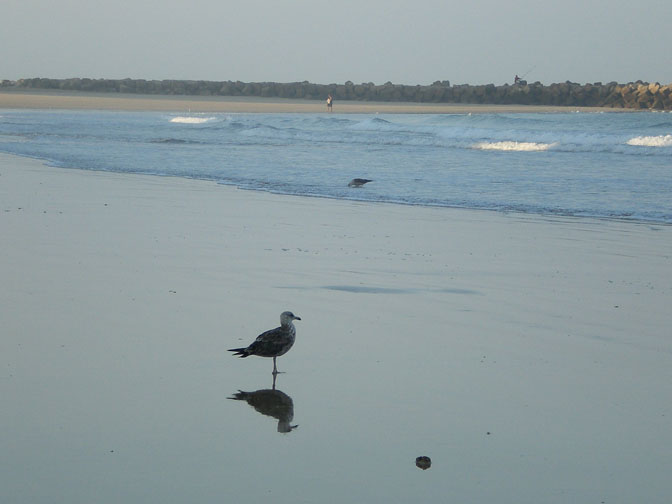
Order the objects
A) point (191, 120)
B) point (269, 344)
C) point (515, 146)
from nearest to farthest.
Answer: point (269, 344) < point (515, 146) < point (191, 120)

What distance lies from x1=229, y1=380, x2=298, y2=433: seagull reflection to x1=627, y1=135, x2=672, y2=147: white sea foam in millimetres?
24232

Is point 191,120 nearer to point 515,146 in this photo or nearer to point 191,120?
point 191,120

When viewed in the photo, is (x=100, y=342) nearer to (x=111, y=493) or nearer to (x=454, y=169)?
(x=111, y=493)

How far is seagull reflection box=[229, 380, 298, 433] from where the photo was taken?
14.6 ft

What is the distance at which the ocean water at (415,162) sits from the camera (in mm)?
14117

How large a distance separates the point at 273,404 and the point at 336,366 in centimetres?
62

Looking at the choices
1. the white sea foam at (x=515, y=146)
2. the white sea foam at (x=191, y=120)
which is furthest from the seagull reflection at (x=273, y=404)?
the white sea foam at (x=191, y=120)

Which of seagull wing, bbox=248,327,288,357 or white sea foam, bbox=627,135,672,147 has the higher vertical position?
seagull wing, bbox=248,327,288,357

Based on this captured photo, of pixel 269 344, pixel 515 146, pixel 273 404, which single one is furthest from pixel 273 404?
pixel 515 146

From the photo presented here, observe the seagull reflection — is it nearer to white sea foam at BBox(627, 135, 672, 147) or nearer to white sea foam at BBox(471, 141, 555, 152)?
white sea foam at BBox(471, 141, 555, 152)

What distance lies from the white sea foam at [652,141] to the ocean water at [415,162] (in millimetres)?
49

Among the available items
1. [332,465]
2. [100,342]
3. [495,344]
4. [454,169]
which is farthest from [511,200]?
[332,465]

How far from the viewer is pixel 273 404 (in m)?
4.68

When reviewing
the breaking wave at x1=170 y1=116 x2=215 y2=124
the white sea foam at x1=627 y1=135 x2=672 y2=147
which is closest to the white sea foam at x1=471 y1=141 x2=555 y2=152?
the white sea foam at x1=627 y1=135 x2=672 y2=147
